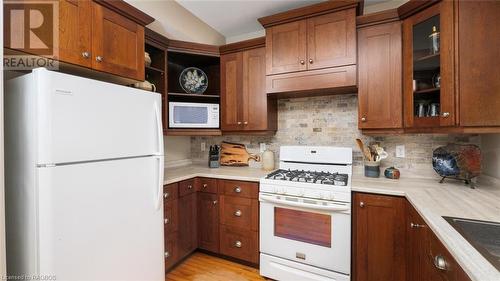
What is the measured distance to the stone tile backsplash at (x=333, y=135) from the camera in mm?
2074

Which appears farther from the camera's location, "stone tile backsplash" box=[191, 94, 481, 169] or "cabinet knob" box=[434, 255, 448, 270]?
"stone tile backsplash" box=[191, 94, 481, 169]

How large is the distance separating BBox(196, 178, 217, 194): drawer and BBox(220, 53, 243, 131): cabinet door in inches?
24.2

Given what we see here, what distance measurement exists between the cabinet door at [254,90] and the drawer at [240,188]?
→ 62cm

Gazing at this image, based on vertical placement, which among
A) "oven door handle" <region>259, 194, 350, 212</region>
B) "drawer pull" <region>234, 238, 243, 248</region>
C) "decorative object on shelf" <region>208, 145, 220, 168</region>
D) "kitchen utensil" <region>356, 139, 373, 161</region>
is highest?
"kitchen utensil" <region>356, 139, 373, 161</region>

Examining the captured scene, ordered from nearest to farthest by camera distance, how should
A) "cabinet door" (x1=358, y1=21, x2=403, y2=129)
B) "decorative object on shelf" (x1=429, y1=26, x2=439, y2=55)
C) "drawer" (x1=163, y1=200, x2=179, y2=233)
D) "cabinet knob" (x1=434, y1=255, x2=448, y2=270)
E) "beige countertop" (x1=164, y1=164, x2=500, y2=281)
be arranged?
"beige countertop" (x1=164, y1=164, x2=500, y2=281)
"cabinet knob" (x1=434, y1=255, x2=448, y2=270)
"decorative object on shelf" (x1=429, y1=26, x2=439, y2=55)
"cabinet door" (x1=358, y1=21, x2=403, y2=129)
"drawer" (x1=163, y1=200, x2=179, y2=233)

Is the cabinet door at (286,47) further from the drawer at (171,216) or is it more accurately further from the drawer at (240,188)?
the drawer at (171,216)

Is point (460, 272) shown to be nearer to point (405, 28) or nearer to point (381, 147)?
point (381, 147)

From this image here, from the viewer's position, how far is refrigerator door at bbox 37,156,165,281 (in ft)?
3.60

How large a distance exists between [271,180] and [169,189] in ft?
3.00

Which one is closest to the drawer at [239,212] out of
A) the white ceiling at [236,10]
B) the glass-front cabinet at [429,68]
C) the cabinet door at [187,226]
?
the cabinet door at [187,226]

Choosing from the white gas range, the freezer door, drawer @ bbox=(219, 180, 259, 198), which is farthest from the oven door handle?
the freezer door

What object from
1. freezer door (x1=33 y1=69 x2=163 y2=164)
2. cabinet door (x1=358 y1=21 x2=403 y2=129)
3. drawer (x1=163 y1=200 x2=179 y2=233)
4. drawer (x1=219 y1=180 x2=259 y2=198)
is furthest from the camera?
drawer (x1=219 y1=180 x2=259 y2=198)

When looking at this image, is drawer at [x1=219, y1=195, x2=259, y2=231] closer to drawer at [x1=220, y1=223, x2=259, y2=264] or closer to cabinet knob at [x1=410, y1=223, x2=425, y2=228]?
drawer at [x1=220, y1=223, x2=259, y2=264]

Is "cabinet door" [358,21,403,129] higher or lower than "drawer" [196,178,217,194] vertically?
higher
